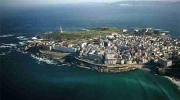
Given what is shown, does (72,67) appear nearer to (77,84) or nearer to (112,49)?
(77,84)

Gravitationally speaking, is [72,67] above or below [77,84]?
above

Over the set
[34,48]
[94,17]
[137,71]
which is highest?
[94,17]

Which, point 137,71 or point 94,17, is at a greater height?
point 94,17

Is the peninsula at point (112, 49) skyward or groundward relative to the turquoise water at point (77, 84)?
skyward

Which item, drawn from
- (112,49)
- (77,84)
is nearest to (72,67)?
(77,84)

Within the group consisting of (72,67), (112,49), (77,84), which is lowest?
(77,84)

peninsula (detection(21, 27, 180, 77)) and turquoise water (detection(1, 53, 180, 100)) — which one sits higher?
peninsula (detection(21, 27, 180, 77))

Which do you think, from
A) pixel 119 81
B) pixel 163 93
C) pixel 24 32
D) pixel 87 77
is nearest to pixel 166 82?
pixel 163 93

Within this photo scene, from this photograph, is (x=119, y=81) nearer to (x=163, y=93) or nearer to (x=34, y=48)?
(x=163, y=93)
